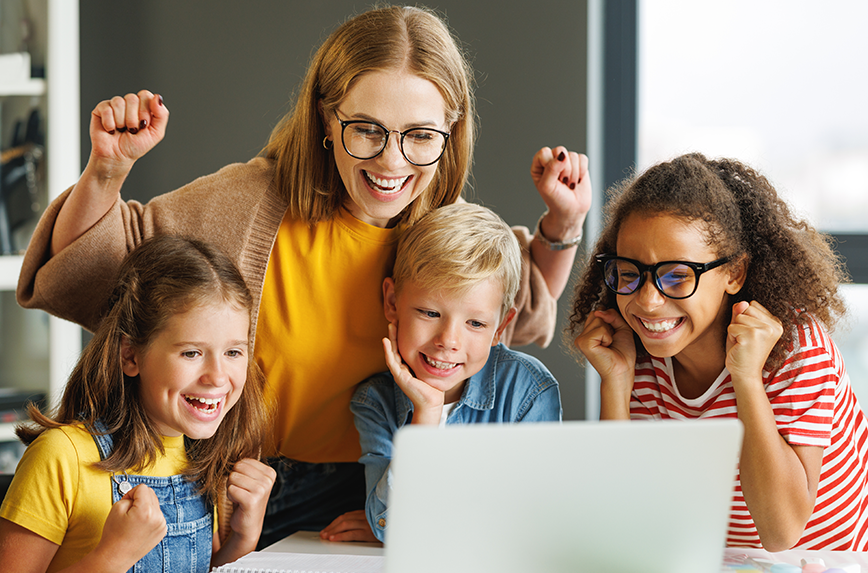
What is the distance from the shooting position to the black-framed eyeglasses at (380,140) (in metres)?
1.34

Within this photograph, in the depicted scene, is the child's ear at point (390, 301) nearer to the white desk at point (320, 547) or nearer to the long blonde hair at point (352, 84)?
the long blonde hair at point (352, 84)

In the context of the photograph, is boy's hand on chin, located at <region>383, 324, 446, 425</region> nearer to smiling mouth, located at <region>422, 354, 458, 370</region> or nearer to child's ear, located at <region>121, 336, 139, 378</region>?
smiling mouth, located at <region>422, 354, 458, 370</region>

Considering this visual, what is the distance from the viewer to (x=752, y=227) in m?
1.28

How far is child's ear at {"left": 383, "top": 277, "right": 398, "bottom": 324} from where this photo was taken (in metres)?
1.43

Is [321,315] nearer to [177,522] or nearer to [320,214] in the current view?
[320,214]

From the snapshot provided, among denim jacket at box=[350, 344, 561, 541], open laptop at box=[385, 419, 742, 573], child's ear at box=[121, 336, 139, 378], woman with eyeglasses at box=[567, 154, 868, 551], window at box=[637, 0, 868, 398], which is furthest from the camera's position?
window at box=[637, 0, 868, 398]

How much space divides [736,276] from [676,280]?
132 millimetres

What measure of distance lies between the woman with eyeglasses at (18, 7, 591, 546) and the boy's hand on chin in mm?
144

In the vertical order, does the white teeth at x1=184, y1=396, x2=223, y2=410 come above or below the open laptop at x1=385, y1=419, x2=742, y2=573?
below

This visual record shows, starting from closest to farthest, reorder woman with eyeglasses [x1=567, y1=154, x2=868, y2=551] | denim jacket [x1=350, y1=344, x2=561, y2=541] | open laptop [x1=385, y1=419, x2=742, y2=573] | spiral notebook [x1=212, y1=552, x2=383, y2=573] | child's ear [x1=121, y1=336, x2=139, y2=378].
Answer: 1. open laptop [x1=385, y1=419, x2=742, y2=573]
2. spiral notebook [x1=212, y1=552, x2=383, y2=573]
3. woman with eyeglasses [x1=567, y1=154, x2=868, y2=551]
4. child's ear [x1=121, y1=336, x2=139, y2=378]
5. denim jacket [x1=350, y1=344, x2=561, y2=541]

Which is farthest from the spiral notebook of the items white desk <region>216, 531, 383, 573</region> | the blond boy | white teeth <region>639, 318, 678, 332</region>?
→ white teeth <region>639, 318, 678, 332</region>

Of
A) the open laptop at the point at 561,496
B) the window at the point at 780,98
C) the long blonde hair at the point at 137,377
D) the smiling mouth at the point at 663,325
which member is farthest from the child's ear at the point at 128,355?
the window at the point at 780,98

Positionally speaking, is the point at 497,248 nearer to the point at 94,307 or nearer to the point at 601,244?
the point at 601,244

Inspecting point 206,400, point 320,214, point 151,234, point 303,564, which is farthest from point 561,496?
point 151,234
